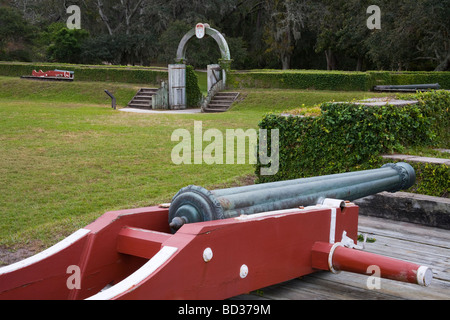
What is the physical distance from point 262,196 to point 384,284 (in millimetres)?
836

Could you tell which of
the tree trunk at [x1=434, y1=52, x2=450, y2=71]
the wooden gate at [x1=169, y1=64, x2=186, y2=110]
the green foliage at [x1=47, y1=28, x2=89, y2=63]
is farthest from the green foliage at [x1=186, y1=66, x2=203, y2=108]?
the green foliage at [x1=47, y1=28, x2=89, y2=63]

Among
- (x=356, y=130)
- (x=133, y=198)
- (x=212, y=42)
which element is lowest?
(x=133, y=198)

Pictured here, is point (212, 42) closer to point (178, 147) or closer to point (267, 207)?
point (178, 147)

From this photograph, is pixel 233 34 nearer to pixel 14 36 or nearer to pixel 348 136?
pixel 14 36

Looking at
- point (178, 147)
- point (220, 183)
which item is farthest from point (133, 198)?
point (178, 147)

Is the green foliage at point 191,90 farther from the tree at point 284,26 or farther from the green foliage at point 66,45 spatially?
the green foliage at point 66,45

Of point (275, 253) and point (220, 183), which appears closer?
point (275, 253)

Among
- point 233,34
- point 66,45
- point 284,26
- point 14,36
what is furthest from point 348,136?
point 233,34

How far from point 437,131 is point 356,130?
1750 mm

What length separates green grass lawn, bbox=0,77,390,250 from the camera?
6629 mm

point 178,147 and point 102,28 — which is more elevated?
point 102,28

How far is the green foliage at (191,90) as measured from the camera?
78.7ft

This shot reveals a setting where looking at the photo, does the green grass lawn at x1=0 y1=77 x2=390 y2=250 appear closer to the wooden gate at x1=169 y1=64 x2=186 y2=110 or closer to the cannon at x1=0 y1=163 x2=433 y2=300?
the cannon at x1=0 y1=163 x2=433 y2=300

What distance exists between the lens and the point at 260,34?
148 feet
